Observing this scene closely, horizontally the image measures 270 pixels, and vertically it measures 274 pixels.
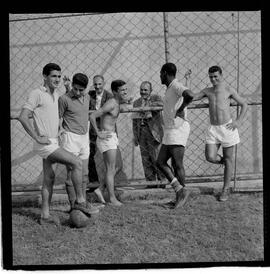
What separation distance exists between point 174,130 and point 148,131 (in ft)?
2.03

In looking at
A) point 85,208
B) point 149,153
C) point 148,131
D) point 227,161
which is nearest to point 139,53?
point 148,131

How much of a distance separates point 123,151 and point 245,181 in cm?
163

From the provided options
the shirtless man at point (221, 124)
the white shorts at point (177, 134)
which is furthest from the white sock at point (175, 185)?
the shirtless man at point (221, 124)

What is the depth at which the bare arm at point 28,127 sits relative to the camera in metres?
4.73

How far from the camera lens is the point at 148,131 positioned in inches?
233

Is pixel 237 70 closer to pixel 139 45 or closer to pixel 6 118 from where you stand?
pixel 139 45

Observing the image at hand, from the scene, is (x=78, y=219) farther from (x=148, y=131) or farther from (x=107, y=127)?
(x=148, y=131)

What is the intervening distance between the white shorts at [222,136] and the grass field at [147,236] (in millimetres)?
720

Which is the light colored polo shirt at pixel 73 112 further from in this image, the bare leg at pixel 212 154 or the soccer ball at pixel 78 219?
the bare leg at pixel 212 154

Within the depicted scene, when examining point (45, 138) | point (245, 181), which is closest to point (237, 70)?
point (245, 181)

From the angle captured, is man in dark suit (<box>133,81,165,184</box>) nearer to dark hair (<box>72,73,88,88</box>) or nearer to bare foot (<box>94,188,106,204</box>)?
bare foot (<box>94,188,106,204</box>)

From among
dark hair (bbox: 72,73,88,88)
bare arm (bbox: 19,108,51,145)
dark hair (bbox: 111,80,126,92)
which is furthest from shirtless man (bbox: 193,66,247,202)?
bare arm (bbox: 19,108,51,145)

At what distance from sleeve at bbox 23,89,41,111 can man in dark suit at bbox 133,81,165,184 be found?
56.4 inches

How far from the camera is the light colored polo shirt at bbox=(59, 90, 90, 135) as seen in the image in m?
5.16
